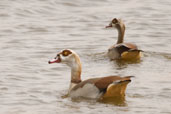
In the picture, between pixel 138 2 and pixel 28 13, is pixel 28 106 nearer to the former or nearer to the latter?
pixel 28 13

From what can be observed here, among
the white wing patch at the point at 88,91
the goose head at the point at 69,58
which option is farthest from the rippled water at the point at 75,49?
the goose head at the point at 69,58

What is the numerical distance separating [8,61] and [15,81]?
83.6 inches

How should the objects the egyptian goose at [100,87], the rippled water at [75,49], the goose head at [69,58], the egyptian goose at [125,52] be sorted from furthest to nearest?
the egyptian goose at [125,52]
the goose head at [69,58]
the rippled water at [75,49]
the egyptian goose at [100,87]

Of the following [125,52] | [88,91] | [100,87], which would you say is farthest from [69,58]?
[125,52]

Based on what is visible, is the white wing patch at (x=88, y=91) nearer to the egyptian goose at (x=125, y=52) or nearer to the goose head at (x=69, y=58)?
the goose head at (x=69, y=58)

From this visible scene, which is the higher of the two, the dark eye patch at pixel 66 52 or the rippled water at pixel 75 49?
the dark eye patch at pixel 66 52

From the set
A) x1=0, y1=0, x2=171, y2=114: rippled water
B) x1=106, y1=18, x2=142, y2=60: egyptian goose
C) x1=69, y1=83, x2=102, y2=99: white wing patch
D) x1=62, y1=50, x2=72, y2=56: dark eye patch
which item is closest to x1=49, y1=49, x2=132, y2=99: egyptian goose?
x1=69, y1=83, x2=102, y2=99: white wing patch

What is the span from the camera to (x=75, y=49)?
57.4 feet

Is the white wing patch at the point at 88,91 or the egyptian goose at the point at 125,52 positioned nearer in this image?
the white wing patch at the point at 88,91

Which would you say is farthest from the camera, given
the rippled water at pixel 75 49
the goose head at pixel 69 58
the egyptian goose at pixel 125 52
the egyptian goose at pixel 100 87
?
the egyptian goose at pixel 125 52

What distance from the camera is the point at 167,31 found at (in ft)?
67.1

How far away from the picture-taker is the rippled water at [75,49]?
11930 millimetres

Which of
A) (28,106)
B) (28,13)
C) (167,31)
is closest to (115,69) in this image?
(28,106)

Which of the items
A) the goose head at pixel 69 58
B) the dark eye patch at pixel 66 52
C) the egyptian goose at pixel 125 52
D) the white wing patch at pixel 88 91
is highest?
the dark eye patch at pixel 66 52
